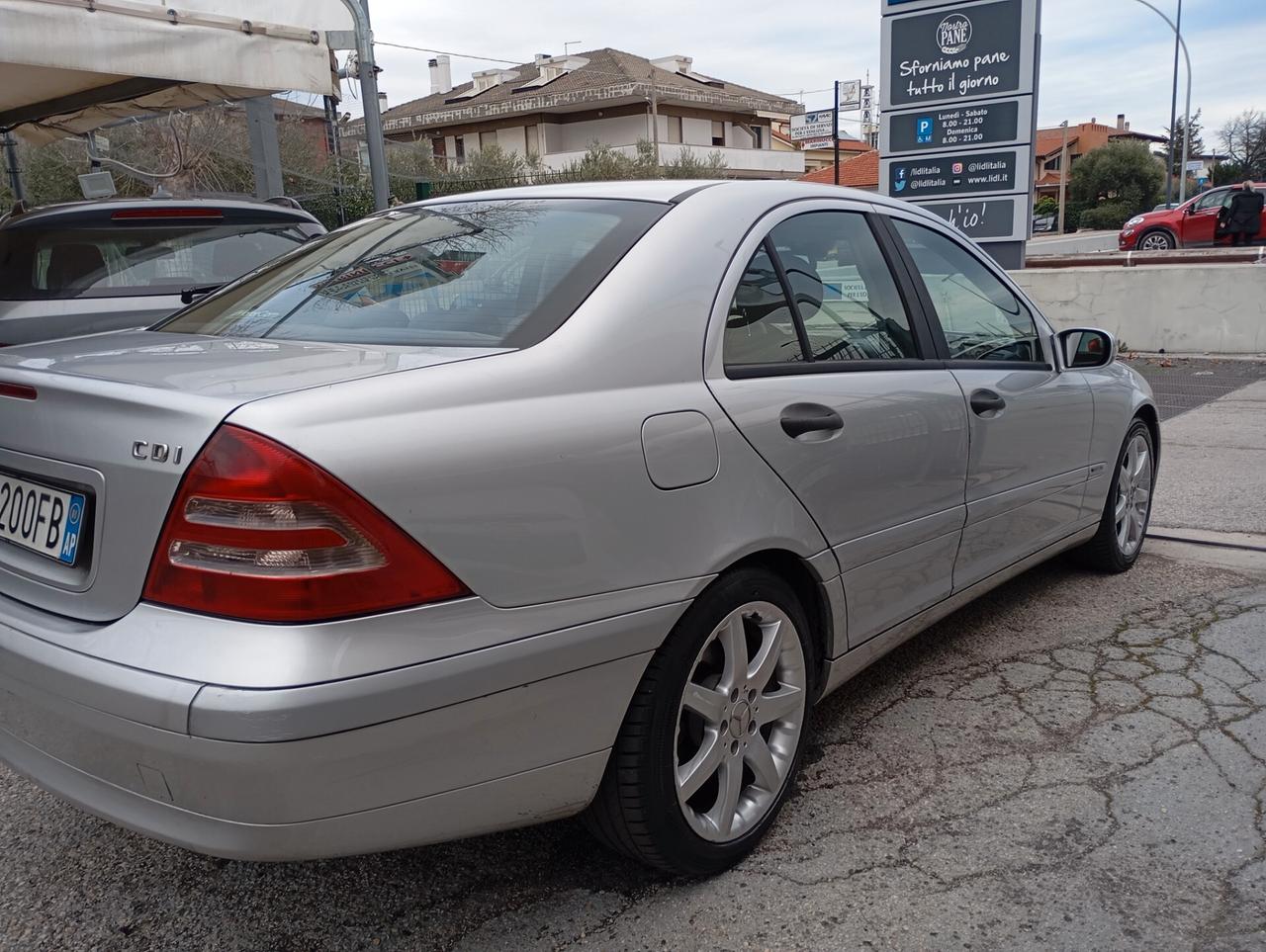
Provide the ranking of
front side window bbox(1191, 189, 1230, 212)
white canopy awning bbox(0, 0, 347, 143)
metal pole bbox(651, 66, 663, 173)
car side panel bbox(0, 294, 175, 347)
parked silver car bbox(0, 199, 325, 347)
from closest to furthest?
car side panel bbox(0, 294, 175, 347) → parked silver car bbox(0, 199, 325, 347) → white canopy awning bbox(0, 0, 347, 143) → front side window bbox(1191, 189, 1230, 212) → metal pole bbox(651, 66, 663, 173)

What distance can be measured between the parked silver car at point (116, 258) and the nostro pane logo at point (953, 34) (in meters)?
7.04

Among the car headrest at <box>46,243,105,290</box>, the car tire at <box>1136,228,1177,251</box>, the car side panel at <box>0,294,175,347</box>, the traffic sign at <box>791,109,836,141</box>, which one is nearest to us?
the car side panel at <box>0,294,175,347</box>

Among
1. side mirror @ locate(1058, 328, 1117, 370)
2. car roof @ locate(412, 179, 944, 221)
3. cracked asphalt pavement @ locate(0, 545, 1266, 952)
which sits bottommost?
cracked asphalt pavement @ locate(0, 545, 1266, 952)

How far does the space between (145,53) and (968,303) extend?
4.67 meters

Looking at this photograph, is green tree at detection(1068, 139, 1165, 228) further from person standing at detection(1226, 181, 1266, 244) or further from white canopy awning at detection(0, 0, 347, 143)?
white canopy awning at detection(0, 0, 347, 143)

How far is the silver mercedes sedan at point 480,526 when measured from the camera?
5.73ft

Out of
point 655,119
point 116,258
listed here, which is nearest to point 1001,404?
point 116,258

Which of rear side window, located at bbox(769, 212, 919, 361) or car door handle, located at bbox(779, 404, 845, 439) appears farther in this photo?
rear side window, located at bbox(769, 212, 919, 361)

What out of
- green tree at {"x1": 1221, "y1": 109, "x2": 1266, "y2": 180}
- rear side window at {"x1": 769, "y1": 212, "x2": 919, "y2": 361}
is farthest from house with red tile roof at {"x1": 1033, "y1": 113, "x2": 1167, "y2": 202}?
rear side window at {"x1": 769, "y1": 212, "x2": 919, "y2": 361}

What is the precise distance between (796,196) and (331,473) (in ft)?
5.41

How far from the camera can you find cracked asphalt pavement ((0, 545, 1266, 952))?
7.29ft

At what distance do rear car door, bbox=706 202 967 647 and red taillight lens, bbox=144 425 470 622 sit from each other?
877 millimetres

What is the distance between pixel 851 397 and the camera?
8.84 ft

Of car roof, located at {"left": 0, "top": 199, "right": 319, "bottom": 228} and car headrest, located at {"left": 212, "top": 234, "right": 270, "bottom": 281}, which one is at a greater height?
car roof, located at {"left": 0, "top": 199, "right": 319, "bottom": 228}
